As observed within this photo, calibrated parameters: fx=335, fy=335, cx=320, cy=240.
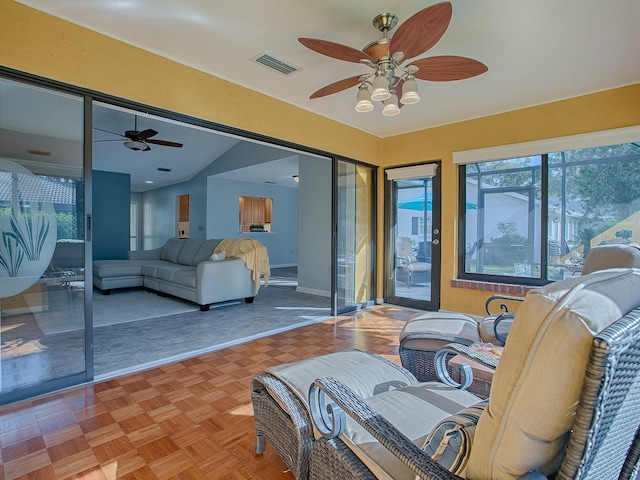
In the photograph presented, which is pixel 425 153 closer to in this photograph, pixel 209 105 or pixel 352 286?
pixel 352 286

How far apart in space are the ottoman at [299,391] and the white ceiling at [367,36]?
212cm

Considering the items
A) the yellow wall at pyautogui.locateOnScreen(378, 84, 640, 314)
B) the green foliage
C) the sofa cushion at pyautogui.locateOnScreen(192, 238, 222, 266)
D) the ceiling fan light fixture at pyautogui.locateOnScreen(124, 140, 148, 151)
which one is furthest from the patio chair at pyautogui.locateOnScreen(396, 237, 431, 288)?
the ceiling fan light fixture at pyautogui.locateOnScreen(124, 140, 148, 151)

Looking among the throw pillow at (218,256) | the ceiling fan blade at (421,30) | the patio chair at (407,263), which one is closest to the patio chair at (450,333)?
the ceiling fan blade at (421,30)

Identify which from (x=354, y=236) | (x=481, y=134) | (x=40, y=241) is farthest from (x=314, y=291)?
(x=40, y=241)

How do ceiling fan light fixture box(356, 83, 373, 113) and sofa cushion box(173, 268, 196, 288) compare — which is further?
sofa cushion box(173, 268, 196, 288)

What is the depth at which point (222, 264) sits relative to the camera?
470cm

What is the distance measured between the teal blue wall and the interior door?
6380mm

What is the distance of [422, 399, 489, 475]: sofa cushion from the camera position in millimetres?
772

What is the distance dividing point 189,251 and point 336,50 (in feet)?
15.9

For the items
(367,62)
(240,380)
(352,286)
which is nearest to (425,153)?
(352,286)

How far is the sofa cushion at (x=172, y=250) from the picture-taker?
20.9 feet

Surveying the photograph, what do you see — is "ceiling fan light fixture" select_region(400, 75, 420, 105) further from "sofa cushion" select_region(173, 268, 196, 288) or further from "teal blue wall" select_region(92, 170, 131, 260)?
"teal blue wall" select_region(92, 170, 131, 260)

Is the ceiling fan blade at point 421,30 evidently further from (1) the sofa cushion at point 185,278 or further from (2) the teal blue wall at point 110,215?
(2) the teal blue wall at point 110,215

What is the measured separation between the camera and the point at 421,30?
180 cm
